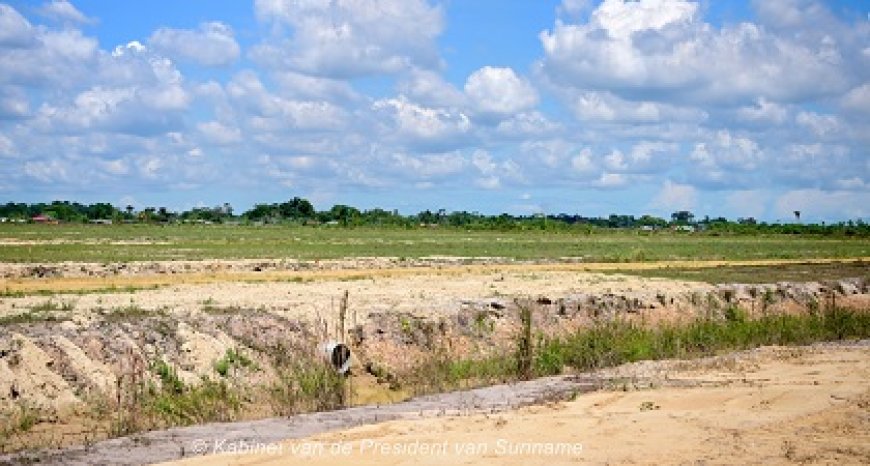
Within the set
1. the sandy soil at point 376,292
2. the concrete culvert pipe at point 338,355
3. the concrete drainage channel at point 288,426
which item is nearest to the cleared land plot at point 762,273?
the sandy soil at point 376,292

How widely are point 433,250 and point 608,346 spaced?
4360 centimetres

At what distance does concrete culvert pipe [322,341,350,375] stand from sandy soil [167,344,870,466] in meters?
3.70

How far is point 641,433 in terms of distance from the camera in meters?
A: 10.9

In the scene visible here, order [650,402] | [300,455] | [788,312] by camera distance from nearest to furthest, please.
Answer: [300,455] < [650,402] < [788,312]

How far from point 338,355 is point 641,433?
274 inches

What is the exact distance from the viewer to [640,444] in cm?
1034

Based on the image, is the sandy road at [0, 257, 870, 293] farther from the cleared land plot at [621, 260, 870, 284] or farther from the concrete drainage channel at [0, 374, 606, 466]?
the concrete drainage channel at [0, 374, 606, 466]

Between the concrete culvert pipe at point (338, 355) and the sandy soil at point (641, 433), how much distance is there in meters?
3.70

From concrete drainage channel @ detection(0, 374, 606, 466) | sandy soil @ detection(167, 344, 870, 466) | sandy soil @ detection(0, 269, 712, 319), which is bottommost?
concrete drainage channel @ detection(0, 374, 606, 466)

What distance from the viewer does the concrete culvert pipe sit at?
1565 cm

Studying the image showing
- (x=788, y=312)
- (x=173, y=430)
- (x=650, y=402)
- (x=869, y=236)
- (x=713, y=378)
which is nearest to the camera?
(x=173, y=430)

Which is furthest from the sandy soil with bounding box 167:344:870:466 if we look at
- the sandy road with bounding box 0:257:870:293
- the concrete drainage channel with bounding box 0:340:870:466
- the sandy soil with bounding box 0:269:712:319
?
the sandy road with bounding box 0:257:870:293

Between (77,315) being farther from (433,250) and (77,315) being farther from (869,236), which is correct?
(869,236)

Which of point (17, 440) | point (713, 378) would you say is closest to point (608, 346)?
point (713, 378)
